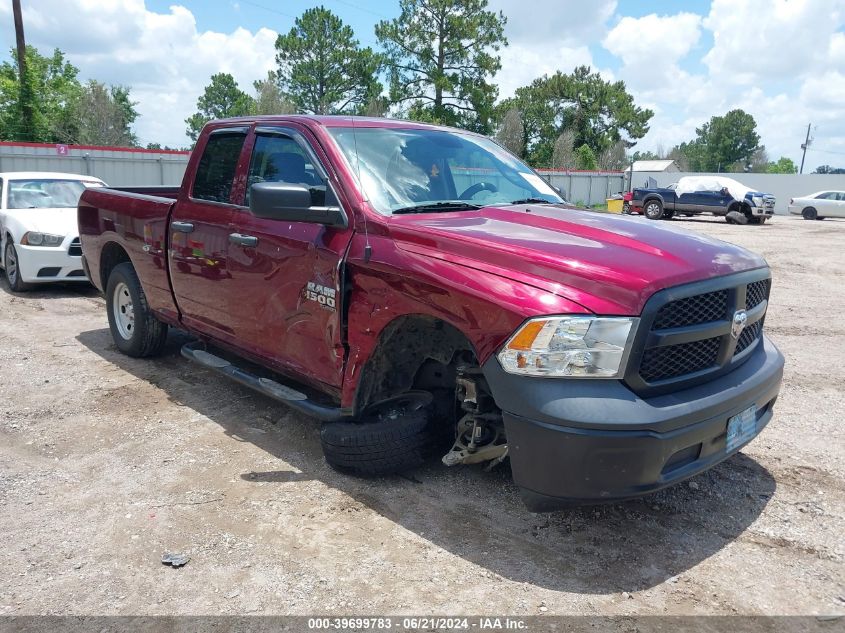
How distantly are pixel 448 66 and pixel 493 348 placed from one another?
162ft

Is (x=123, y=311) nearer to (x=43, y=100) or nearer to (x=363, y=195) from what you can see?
(x=363, y=195)

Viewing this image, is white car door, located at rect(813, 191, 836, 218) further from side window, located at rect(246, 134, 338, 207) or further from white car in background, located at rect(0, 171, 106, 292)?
side window, located at rect(246, 134, 338, 207)

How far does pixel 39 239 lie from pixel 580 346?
8345mm

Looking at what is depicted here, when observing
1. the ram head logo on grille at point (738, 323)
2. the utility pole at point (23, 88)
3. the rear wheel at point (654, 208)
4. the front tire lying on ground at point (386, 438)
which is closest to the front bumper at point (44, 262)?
the front tire lying on ground at point (386, 438)

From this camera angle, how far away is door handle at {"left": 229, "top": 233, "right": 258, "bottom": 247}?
168 inches

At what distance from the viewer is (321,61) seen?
56062 millimetres

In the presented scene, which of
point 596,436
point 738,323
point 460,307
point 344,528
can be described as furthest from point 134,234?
point 738,323

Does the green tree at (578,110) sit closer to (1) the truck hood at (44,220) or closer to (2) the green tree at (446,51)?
(2) the green tree at (446,51)

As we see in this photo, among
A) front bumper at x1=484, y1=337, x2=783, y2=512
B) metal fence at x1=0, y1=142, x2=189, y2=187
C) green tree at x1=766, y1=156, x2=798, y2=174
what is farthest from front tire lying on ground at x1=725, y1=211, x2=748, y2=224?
green tree at x1=766, y1=156, x2=798, y2=174

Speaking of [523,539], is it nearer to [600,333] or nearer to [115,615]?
[600,333]

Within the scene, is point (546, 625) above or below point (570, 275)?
below

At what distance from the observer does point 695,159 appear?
11262cm

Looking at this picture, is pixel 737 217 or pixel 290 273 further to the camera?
pixel 737 217

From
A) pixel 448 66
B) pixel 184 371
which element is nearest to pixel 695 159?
pixel 448 66
